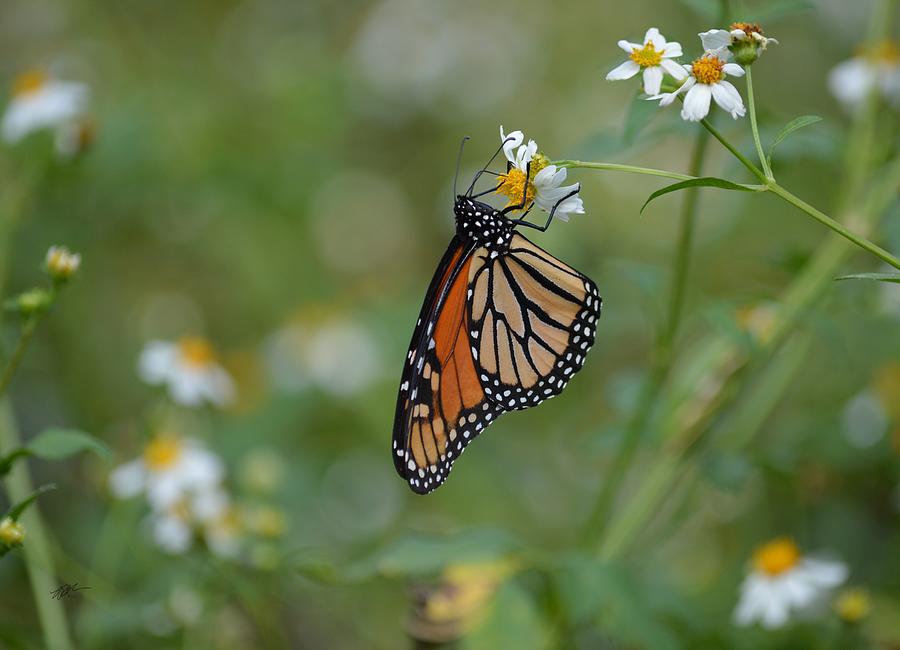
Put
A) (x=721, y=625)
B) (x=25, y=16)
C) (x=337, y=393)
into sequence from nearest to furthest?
(x=721, y=625)
(x=337, y=393)
(x=25, y=16)

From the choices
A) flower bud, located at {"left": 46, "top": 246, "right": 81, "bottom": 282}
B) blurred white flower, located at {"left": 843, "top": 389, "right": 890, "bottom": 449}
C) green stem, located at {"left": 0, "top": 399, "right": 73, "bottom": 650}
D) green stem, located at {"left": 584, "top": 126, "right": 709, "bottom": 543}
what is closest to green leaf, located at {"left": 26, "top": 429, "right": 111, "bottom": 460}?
flower bud, located at {"left": 46, "top": 246, "right": 81, "bottom": 282}

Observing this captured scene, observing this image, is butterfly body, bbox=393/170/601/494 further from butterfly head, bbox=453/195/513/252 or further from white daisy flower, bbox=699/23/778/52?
white daisy flower, bbox=699/23/778/52

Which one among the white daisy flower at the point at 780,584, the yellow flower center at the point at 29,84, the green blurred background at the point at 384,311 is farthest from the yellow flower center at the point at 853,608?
the yellow flower center at the point at 29,84

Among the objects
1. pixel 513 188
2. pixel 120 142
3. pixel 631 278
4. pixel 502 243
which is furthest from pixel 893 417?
pixel 120 142

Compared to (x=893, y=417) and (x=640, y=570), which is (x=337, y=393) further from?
(x=893, y=417)

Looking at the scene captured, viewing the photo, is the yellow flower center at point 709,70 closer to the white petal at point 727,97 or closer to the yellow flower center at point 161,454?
the white petal at point 727,97

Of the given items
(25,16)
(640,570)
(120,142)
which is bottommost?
(640,570)
